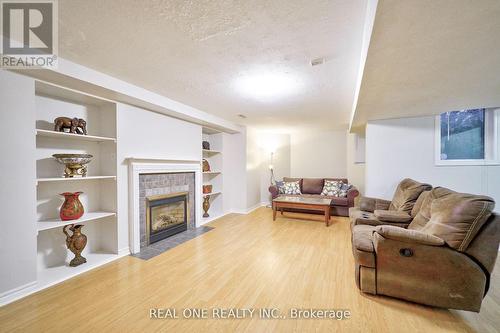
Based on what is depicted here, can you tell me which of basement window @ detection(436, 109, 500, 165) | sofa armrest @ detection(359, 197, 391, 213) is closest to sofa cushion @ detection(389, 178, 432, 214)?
sofa armrest @ detection(359, 197, 391, 213)

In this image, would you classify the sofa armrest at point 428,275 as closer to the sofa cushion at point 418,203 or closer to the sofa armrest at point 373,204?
the sofa cushion at point 418,203

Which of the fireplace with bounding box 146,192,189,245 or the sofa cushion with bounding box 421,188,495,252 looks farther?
the fireplace with bounding box 146,192,189,245

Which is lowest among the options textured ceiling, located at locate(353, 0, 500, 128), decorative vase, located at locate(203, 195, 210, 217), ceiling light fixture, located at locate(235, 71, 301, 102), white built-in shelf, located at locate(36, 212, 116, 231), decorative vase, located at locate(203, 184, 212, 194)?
decorative vase, located at locate(203, 195, 210, 217)

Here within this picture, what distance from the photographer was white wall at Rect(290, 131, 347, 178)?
5812mm

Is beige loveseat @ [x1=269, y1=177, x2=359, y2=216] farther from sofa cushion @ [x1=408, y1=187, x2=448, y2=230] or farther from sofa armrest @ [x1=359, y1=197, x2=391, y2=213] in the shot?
sofa cushion @ [x1=408, y1=187, x2=448, y2=230]

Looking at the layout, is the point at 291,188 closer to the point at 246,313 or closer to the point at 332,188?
the point at 332,188

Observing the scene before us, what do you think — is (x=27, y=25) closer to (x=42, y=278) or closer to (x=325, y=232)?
(x=42, y=278)

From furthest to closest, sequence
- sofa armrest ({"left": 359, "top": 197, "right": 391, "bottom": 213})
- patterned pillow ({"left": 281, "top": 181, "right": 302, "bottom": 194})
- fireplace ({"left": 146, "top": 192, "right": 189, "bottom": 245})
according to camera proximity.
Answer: patterned pillow ({"left": 281, "top": 181, "right": 302, "bottom": 194}) < sofa armrest ({"left": 359, "top": 197, "right": 391, "bottom": 213}) < fireplace ({"left": 146, "top": 192, "right": 189, "bottom": 245})

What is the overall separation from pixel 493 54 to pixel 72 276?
441 cm

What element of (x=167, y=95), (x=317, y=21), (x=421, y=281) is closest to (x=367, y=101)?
(x=317, y=21)

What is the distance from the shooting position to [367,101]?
255cm

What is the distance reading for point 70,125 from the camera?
2227 millimetres

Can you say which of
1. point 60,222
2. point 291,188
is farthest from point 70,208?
point 291,188

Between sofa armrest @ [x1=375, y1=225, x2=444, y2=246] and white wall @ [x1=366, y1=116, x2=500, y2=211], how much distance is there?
2.20 m
